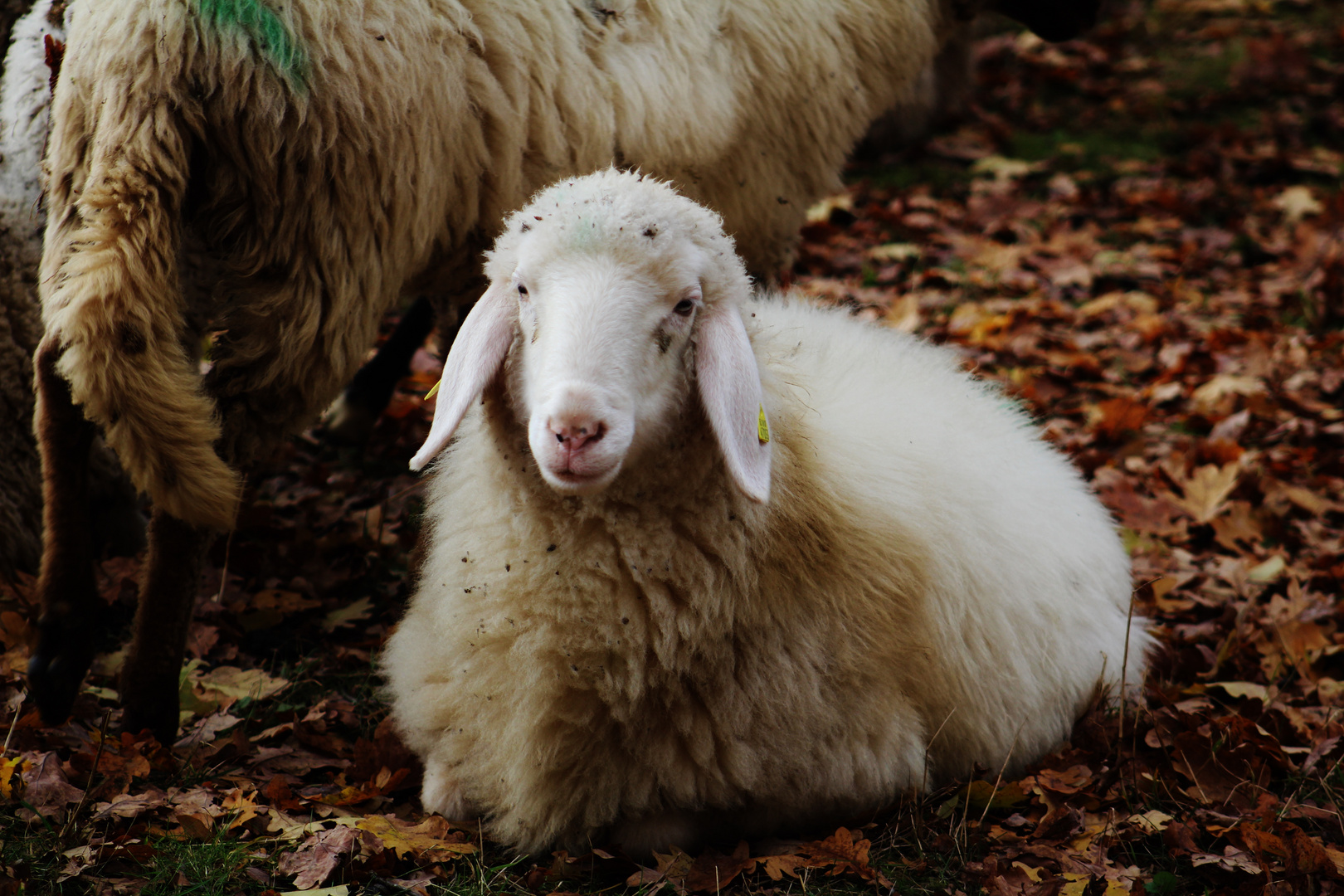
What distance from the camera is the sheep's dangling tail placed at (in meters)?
2.39

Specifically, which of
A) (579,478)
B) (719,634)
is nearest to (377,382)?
(719,634)

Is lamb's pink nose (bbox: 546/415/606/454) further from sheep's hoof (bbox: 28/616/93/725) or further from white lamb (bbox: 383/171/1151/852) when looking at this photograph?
sheep's hoof (bbox: 28/616/93/725)

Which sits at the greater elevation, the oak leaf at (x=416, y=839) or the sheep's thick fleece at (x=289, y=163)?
the sheep's thick fleece at (x=289, y=163)

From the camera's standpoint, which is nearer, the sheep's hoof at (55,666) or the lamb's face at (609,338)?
the lamb's face at (609,338)

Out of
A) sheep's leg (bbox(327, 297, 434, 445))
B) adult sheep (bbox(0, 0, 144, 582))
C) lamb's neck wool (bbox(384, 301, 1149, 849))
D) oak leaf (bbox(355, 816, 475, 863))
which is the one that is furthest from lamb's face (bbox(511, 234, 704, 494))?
sheep's leg (bbox(327, 297, 434, 445))

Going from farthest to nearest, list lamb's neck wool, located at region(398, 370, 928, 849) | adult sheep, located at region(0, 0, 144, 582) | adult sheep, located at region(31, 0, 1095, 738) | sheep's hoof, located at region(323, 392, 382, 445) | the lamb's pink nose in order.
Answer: sheep's hoof, located at region(323, 392, 382, 445) < adult sheep, located at region(0, 0, 144, 582) < adult sheep, located at region(31, 0, 1095, 738) < lamb's neck wool, located at region(398, 370, 928, 849) < the lamb's pink nose

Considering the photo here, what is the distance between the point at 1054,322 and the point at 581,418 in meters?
4.08

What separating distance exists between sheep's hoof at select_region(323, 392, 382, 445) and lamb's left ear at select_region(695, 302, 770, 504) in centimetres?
253

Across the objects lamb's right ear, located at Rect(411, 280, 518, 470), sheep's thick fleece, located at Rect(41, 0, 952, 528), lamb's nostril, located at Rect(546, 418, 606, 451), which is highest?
sheep's thick fleece, located at Rect(41, 0, 952, 528)

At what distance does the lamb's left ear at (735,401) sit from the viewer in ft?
7.22

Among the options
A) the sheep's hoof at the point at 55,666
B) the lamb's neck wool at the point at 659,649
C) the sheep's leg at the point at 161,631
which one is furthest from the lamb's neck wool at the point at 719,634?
the sheep's hoof at the point at 55,666

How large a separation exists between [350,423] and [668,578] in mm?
2516

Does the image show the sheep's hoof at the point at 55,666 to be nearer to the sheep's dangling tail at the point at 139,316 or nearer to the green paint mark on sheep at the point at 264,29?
the sheep's dangling tail at the point at 139,316

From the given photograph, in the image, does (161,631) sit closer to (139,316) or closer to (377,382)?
(139,316)
